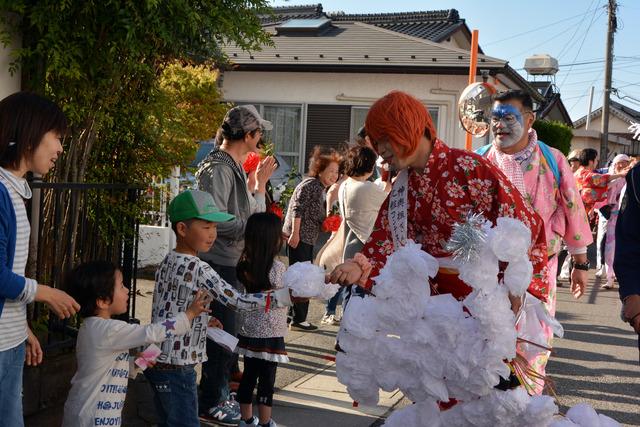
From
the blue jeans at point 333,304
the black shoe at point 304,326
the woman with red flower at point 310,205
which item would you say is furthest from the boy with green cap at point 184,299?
the blue jeans at point 333,304

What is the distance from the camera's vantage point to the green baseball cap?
357cm

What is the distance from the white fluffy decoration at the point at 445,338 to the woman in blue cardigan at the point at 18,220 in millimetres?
1171

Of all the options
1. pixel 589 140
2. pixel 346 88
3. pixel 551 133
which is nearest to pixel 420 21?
pixel 551 133

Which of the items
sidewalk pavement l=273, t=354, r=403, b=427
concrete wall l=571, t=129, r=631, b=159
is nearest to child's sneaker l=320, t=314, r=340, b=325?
sidewalk pavement l=273, t=354, r=403, b=427

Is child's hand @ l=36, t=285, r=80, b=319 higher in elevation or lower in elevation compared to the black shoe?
higher

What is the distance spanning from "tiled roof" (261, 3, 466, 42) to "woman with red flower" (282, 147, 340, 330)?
13837mm

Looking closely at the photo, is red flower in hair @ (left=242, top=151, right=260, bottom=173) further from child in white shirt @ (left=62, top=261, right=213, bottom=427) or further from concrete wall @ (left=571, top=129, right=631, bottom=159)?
concrete wall @ (left=571, top=129, right=631, bottom=159)

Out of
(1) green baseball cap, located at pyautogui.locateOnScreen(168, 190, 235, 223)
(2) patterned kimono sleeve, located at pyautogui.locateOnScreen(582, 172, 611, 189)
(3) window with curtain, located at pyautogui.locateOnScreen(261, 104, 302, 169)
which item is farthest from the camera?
(3) window with curtain, located at pyautogui.locateOnScreen(261, 104, 302, 169)

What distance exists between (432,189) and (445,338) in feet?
2.92

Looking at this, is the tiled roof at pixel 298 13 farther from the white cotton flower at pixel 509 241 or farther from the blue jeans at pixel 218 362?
the white cotton flower at pixel 509 241

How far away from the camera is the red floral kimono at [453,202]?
2965 mm

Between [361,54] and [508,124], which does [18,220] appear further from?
[361,54]

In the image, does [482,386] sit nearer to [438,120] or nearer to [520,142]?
[520,142]

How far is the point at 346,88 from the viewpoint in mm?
15883
